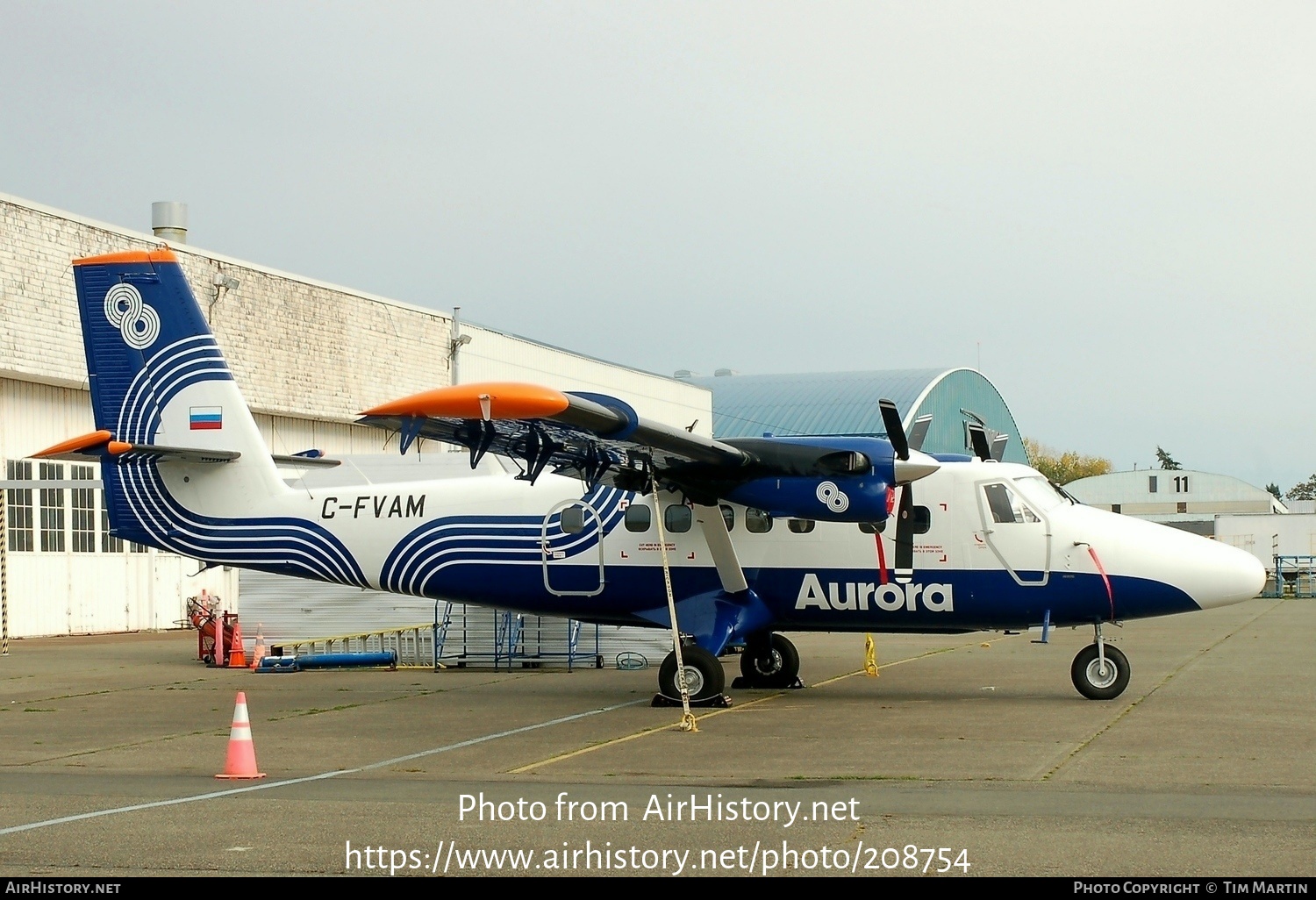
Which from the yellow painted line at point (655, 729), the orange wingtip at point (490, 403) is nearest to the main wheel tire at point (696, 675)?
the yellow painted line at point (655, 729)

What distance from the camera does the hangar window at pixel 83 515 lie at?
30469mm

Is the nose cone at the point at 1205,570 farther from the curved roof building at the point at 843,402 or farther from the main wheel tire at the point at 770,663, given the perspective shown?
the curved roof building at the point at 843,402

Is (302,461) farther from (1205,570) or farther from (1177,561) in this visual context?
(1205,570)

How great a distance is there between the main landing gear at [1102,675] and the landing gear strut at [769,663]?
370cm

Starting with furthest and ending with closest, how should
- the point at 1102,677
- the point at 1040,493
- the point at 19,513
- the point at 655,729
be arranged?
the point at 19,513, the point at 1040,493, the point at 1102,677, the point at 655,729

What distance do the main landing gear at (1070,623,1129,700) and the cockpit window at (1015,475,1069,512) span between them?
1624mm

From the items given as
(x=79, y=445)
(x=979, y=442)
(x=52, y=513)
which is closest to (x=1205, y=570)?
(x=979, y=442)

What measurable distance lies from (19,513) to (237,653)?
9.73m

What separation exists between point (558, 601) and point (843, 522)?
3.94 meters

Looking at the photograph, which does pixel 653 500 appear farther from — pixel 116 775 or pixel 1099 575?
pixel 116 775

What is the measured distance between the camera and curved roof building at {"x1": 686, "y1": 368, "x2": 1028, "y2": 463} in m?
59.8

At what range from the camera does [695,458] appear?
14.6 meters

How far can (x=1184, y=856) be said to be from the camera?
729 cm

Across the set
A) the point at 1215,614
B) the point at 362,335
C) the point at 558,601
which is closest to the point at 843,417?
the point at 1215,614
